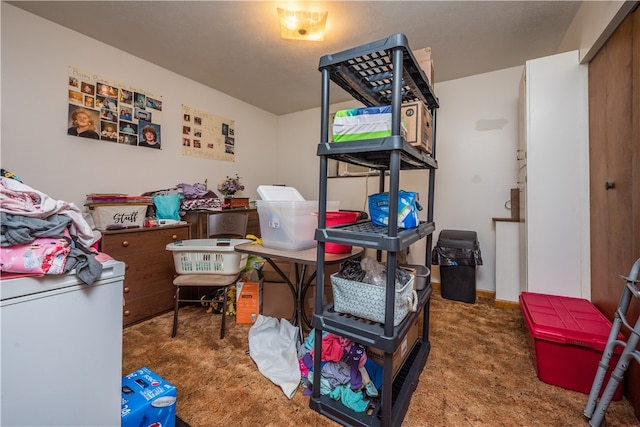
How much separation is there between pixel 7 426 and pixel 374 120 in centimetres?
153

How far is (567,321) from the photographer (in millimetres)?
1568

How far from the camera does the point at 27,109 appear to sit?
2.08 meters

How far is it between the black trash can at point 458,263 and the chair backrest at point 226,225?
203cm

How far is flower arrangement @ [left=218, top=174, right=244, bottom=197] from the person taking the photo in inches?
139

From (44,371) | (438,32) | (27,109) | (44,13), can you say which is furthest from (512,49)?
(27,109)

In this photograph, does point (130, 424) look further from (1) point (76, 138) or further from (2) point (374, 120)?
(1) point (76, 138)

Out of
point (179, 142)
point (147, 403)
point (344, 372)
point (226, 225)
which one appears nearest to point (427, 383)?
point (344, 372)

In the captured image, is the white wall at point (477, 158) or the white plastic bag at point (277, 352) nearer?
the white plastic bag at point (277, 352)

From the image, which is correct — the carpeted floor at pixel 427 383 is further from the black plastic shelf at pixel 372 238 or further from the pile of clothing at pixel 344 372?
the black plastic shelf at pixel 372 238

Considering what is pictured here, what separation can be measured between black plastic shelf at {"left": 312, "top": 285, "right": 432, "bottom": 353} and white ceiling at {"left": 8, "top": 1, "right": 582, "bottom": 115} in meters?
2.08

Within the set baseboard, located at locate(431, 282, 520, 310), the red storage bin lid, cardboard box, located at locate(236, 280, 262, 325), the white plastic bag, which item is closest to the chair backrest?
cardboard box, located at locate(236, 280, 262, 325)

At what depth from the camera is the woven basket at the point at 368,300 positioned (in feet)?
3.92

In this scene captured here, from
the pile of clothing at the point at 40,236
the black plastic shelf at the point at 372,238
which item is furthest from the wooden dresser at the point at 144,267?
the black plastic shelf at the point at 372,238

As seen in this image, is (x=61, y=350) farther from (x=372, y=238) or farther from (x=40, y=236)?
(x=372, y=238)
